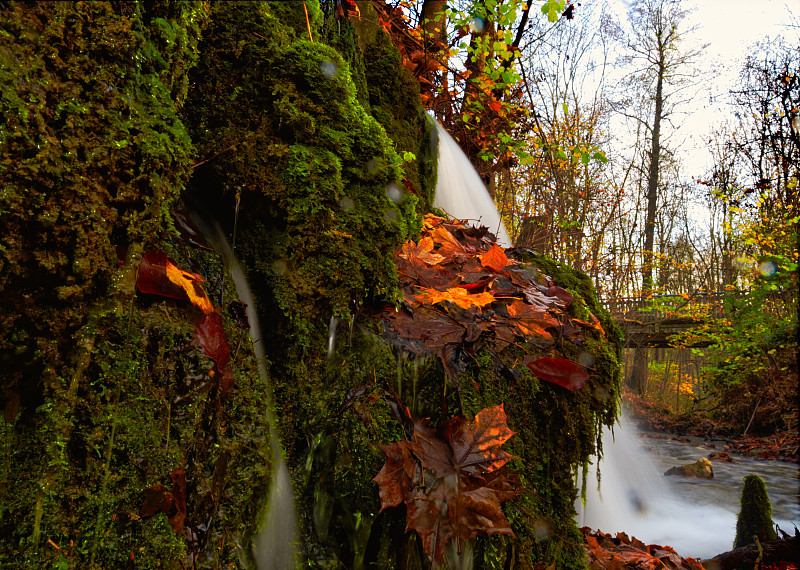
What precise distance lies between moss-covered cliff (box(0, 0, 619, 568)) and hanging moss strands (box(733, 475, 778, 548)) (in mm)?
→ 3078

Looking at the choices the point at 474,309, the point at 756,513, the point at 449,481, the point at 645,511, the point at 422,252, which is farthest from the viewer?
the point at 645,511

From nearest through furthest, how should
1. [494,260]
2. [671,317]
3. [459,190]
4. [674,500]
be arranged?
[494,260]
[459,190]
[674,500]
[671,317]

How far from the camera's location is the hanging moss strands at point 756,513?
3.74 metres

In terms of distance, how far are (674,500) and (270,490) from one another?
7704 mm

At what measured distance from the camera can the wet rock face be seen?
771cm

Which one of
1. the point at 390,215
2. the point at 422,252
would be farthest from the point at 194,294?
the point at 422,252

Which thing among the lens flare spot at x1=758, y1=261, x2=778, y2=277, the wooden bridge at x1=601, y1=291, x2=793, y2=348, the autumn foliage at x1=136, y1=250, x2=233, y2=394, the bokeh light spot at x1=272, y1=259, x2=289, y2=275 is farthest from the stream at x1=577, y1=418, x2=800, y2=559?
the wooden bridge at x1=601, y1=291, x2=793, y2=348

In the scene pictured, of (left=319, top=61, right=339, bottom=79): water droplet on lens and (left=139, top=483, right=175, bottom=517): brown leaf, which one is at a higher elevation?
(left=319, top=61, right=339, bottom=79): water droplet on lens

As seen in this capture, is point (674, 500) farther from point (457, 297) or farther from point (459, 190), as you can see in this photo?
point (457, 297)

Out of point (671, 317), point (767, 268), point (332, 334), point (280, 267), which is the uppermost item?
point (767, 268)

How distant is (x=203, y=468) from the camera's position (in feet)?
3.47

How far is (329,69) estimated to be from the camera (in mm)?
1668

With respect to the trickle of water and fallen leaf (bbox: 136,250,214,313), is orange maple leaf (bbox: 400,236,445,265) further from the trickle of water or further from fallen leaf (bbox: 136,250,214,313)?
fallen leaf (bbox: 136,250,214,313)

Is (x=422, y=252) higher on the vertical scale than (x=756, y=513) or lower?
higher
